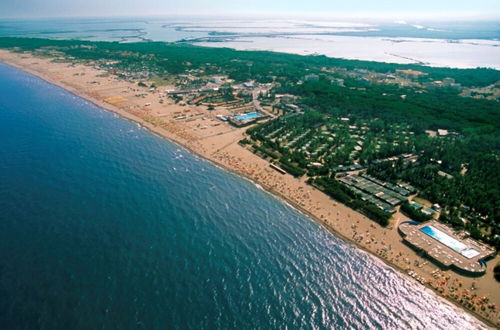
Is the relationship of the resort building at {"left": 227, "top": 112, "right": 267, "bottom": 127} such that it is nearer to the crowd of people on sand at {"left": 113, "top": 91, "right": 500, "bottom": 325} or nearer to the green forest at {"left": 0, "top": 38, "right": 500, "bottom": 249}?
the green forest at {"left": 0, "top": 38, "right": 500, "bottom": 249}

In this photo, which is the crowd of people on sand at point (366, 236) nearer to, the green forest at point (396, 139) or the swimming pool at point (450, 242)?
the green forest at point (396, 139)

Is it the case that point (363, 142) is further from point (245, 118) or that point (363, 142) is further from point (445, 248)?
point (445, 248)

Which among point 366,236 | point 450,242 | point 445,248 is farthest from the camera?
point 366,236

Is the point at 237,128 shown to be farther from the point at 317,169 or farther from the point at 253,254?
the point at 253,254

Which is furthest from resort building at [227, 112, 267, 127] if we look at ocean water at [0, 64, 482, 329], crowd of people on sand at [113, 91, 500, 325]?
ocean water at [0, 64, 482, 329]

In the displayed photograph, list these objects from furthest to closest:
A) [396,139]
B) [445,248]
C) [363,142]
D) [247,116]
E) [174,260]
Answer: [247,116] < [396,139] < [363,142] < [445,248] < [174,260]

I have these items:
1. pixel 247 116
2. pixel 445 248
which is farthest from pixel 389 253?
pixel 247 116
